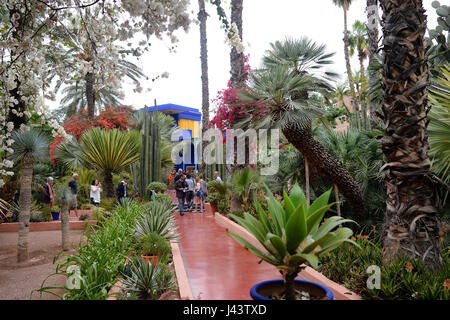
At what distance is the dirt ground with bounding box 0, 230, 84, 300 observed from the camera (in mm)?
5480

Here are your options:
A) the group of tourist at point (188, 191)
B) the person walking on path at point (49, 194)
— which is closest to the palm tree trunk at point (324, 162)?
the group of tourist at point (188, 191)

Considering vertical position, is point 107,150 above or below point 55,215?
above

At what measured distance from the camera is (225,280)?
4.70 meters

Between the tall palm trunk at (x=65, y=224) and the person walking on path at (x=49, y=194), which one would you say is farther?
the person walking on path at (x=49, y=194)

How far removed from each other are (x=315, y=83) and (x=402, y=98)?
329 centimetres

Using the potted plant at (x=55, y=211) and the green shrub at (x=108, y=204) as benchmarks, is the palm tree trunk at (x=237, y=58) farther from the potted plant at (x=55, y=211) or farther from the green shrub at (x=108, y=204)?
the potted plant at (x=55, y=211)

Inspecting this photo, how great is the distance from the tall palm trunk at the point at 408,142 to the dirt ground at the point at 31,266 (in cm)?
411

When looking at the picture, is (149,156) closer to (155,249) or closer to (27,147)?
(27,147)

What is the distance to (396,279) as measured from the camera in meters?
3.46

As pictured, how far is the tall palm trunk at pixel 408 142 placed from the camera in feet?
12.0

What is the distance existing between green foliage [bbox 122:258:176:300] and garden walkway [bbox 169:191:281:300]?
16.3 inches

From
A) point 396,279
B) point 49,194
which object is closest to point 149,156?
point 49,194

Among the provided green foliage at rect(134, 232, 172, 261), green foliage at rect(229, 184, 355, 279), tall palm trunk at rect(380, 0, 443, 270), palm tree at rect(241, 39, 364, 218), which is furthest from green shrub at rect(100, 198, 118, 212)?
tall palm trunk at rect(380, 0, 443, 270)
